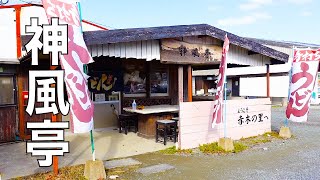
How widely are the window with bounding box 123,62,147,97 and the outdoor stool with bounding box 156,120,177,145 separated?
2550 mm

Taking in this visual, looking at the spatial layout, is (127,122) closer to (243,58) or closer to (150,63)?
(150,63)

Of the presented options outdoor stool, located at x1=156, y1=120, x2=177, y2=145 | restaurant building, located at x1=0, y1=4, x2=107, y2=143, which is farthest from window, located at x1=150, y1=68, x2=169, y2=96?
restaurant building, located at x1=0, y1=4, x2=107, y2=143

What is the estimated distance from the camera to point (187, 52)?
8.60 metres

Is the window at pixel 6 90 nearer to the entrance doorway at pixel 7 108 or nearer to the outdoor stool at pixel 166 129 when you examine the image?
the entrance doorway at pixel 7 108

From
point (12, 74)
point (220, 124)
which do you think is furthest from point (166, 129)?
point (12, 74)

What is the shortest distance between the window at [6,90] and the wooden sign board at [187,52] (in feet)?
16.2

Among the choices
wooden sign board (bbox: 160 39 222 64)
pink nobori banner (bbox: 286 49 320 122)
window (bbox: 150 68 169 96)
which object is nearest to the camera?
wooden sign board (bbox: 160 39 222 64)

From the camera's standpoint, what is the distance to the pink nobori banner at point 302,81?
898 cm

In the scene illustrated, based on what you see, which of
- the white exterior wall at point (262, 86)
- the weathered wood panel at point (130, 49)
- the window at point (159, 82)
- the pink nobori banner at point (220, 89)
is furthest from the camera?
the white exterior wall at point (262, 86)

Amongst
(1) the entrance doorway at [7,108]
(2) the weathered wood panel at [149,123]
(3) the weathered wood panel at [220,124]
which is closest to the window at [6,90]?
(1) the entrance doorway at [7,108]

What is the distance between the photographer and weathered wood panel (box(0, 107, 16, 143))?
8.73 meters

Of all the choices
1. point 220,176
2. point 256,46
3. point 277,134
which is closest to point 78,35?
point 220,176

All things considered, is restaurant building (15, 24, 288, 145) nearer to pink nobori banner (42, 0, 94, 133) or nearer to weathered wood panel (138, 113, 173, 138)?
weathered wood panel (138, 113, 173, 138)

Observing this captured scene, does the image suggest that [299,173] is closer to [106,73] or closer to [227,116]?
[227,116]
